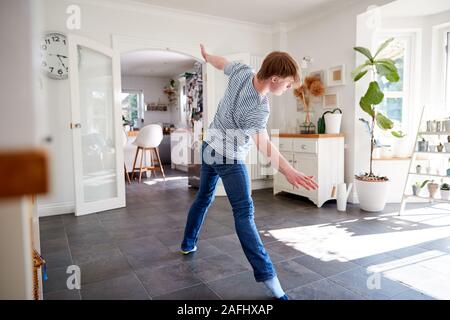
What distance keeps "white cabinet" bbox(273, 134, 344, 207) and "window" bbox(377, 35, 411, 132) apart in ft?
2.94

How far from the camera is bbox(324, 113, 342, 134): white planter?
3996 mm

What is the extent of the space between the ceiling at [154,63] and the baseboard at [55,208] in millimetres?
3610

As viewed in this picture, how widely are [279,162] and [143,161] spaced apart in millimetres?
5116

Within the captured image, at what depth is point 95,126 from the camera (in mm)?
3801

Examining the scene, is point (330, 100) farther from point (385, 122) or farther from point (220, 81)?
point (220, 81)

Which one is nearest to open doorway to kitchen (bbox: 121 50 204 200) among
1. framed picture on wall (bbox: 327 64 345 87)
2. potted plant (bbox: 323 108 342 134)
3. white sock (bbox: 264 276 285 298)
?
framed picture on wall (bbox: 327 64 345 87)

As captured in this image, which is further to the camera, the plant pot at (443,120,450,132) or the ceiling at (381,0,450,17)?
the ceiling at (381,0,450,17)

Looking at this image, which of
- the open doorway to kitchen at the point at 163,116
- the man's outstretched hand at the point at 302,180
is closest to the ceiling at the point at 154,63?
the open doorway to kitchen at the point at 163,116

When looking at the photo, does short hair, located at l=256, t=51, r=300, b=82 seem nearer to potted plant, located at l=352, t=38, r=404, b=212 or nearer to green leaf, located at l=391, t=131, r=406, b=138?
potted plant, located at l=352, t=38, r=404, b=212

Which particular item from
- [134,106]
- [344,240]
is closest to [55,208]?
[344,240]

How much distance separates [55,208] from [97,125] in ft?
3.49

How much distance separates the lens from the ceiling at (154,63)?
6.70m

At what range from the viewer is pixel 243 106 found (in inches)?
68.1
